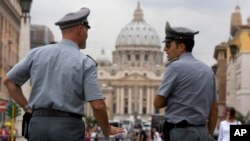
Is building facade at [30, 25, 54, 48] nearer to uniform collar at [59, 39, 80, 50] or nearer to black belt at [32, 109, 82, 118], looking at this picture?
uniform collar at [59, 39, 80, 50]

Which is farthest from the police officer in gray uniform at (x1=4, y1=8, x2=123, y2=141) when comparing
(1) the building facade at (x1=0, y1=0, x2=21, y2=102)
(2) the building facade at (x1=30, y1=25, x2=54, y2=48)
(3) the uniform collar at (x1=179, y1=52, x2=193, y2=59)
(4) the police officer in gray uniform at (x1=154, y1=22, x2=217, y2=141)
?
(2) the building facade at (x1=30, y1=25, x2=54, y2=48)

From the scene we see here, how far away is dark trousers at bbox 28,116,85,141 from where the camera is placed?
6.93m

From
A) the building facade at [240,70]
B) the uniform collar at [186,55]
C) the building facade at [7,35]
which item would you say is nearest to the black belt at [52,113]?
the uniform collar at [186,55]

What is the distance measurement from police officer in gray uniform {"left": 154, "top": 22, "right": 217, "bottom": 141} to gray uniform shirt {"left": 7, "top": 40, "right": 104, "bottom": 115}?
0.98 metres

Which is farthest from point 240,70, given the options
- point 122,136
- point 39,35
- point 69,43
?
point 69,43

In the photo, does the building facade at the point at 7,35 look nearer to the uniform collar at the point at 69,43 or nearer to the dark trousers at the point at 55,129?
the uniform collar at the point at 69,43

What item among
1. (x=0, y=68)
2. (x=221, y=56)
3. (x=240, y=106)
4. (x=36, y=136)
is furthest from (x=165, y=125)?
(x=221, y=56)

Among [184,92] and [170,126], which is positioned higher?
[184,92]

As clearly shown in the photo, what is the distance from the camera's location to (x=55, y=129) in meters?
6.95

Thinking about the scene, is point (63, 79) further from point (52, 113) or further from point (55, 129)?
point (55, 129)

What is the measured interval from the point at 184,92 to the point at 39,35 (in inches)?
3819

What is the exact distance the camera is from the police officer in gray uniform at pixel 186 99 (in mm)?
7781

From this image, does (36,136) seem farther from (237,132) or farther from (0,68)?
(0,68)

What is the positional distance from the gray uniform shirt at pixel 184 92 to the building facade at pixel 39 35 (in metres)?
93.2
